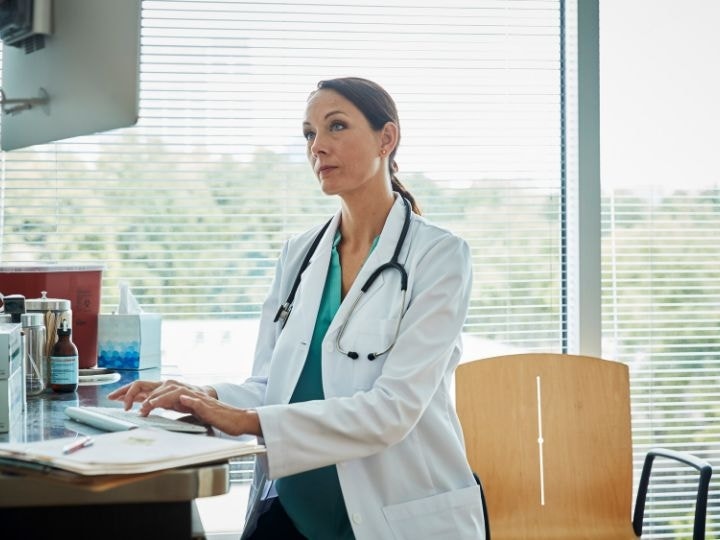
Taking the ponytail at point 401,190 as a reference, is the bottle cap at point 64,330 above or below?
below

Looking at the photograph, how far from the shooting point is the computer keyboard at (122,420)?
1.32 meters

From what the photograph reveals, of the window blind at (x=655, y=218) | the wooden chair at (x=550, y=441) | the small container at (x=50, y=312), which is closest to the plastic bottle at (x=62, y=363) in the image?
the small container at (x=50, y=312)

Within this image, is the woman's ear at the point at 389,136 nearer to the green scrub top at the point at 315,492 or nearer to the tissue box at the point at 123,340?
the green scrub top at the point at 315,492

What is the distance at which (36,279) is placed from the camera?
216 centimetres

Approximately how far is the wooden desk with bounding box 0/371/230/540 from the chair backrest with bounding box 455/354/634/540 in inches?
49.2

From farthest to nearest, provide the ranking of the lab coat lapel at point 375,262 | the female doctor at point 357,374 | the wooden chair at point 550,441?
1. the wooden chair at point 550,441
2. the lab coat lapel at point 375,262
3. the female doctor at point 357,374

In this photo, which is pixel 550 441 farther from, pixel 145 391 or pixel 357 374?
pixel 145 391

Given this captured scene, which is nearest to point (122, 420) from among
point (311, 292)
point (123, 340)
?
point (311, 292)

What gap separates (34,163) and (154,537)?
5.78 feet

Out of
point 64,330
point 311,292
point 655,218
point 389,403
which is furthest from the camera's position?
point 655,218

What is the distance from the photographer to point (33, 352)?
1.71 metres

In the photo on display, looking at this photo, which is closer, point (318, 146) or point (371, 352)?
point (371, 352)

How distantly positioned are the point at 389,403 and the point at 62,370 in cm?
71

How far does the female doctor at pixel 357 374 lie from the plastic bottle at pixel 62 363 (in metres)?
0.26
